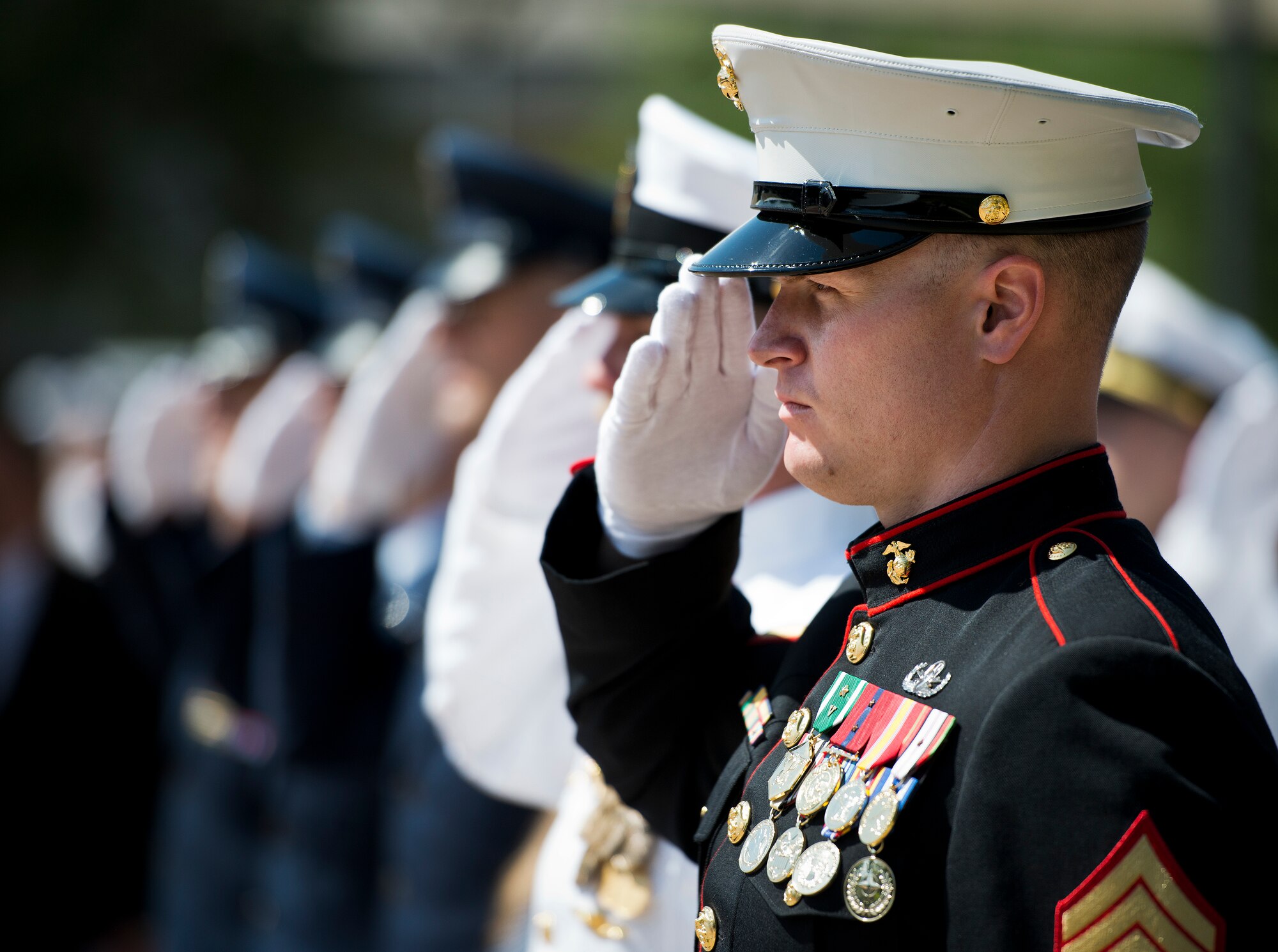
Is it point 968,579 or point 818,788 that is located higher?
point 968,579

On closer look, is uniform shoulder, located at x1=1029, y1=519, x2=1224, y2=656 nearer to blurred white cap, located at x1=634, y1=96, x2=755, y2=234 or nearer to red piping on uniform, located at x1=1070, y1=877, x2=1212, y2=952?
red piping on uniform, located at x1=1070, y1=877, x2=1212, y2=952

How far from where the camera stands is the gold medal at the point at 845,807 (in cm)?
147

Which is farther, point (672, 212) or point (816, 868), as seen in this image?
point (672, 212)

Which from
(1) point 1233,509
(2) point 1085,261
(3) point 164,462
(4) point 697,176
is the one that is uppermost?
(2) point 1085,261

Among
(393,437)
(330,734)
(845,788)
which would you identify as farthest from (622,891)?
(393,437)

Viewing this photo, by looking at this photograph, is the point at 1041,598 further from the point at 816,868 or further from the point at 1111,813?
the point at 816,868

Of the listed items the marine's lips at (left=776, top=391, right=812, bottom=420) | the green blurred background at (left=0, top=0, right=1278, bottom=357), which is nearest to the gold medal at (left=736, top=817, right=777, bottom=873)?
the marine's lips at (left=776, top=391, right=812, bottom=420)

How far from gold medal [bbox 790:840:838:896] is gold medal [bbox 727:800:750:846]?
14cm

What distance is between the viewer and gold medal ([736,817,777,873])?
5.13 feet

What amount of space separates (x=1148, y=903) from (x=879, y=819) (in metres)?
0.28

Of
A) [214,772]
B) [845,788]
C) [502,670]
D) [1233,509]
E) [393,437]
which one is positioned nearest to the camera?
[845,788]

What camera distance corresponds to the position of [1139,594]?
55.4 inches

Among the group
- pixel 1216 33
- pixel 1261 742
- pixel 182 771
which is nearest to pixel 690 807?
pixel 1261 742

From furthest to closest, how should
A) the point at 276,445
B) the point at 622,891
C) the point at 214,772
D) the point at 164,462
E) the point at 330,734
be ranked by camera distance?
the point at 164,462 < the point at 276,445 < the point at 214,772 < the point at 330,734 < the point at 622,891
